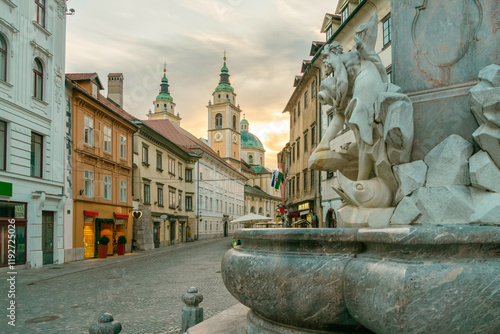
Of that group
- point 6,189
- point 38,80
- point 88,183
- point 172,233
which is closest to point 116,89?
point 172,233

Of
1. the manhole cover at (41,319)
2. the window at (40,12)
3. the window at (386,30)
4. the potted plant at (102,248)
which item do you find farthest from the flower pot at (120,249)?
the window at (386,30)

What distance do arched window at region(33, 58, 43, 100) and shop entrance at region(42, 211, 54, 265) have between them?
4888 millimetres

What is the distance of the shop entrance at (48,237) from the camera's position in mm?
17734

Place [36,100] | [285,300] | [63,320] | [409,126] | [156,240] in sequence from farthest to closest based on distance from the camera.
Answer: [156,240] < [36,100] < [63,320] < [409,126] < [285,300]

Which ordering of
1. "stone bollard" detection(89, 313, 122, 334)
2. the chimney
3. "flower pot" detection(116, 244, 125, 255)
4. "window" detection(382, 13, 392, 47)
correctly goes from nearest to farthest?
"stone bollard" detection(89, 313, 122, 334) → "window" detection(382, 13, 392, 47) → "flower pot" detection(116, 244, 125, 255) → the chimney

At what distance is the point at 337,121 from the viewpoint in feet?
14.5

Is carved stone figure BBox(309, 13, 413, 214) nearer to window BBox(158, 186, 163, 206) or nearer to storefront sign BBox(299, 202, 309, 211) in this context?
storefront sign BBox(299, 202, 309, 211)

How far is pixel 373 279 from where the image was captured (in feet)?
7.27

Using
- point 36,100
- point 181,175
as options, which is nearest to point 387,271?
point 36,100

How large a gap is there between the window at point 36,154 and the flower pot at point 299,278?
54.5 feet

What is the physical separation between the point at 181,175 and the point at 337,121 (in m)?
37.4

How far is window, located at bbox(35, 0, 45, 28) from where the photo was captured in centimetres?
1788

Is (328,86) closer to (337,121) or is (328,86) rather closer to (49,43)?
(337,121)

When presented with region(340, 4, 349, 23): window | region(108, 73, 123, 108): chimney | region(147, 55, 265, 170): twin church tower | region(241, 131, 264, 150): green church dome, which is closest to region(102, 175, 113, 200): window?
region(108, 73, 123, 108): chimney
